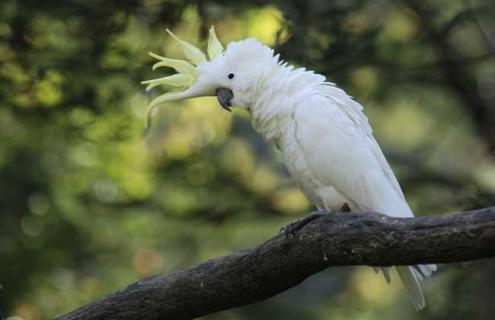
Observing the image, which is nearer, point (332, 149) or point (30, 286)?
point (332, 149)

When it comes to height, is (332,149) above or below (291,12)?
below

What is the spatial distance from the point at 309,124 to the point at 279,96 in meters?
0.21

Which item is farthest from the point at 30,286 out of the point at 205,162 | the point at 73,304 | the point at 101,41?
the point at 101,41

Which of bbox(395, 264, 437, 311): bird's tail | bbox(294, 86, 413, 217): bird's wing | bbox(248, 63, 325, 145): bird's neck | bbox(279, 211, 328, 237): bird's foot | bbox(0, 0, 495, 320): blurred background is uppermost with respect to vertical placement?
bbox(0, 0, 495, 320): blurred background

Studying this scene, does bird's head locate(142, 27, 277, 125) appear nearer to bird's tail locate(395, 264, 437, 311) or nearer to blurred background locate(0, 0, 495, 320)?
bird's tail locate(395, 264, 437, 311)

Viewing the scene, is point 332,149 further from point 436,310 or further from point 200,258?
point 200,258

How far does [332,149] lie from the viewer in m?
4.22

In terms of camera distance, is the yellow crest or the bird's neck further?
the yellow crest

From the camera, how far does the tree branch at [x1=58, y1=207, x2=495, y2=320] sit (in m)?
3.14

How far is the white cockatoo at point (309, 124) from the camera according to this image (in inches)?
166

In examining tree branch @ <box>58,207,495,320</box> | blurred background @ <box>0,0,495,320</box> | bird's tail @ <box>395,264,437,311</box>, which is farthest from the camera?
→ blurred background @ <box>0,0,495,320</box>

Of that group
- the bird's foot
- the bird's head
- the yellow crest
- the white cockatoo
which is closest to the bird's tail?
the white cockatoo

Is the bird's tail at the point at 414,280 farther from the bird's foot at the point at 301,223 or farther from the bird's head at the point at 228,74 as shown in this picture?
the bird's head at the point at 228,74

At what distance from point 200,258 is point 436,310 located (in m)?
2.15
